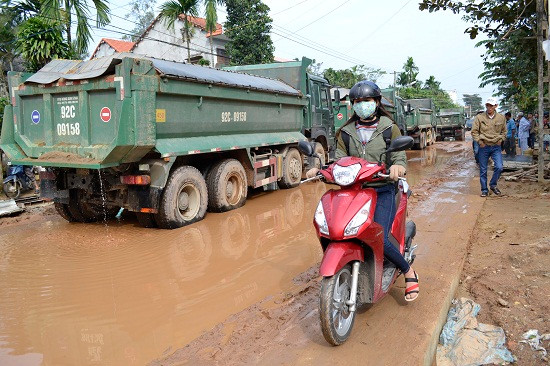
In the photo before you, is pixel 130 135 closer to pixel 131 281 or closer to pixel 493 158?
pixel 131 281

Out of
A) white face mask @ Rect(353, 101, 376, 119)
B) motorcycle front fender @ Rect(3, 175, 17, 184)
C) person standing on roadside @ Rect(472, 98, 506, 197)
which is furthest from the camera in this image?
motorcycle front fender @ Rect(3, 175, 17, 184)

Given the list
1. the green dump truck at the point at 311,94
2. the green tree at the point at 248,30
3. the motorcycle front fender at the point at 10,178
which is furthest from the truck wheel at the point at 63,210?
the green tree at the point at 248,30

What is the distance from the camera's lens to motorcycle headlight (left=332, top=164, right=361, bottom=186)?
119 inches

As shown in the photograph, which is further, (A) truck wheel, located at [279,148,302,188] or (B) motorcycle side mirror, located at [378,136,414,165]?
(A) truck wheel, located at [279,148,302,188]

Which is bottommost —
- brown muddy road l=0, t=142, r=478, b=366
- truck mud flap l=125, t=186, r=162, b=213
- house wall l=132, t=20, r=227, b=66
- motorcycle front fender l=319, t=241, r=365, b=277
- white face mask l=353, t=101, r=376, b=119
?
brown muddy road l=0, t=142, r=478, b=366

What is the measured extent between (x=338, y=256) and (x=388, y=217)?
657 millimetres

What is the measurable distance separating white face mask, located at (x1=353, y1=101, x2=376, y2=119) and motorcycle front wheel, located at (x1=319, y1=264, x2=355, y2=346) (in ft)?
4.01

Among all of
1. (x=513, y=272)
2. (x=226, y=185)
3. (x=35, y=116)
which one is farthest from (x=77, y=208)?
(x=513, y=272)

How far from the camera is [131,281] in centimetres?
459

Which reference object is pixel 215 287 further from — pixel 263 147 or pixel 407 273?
pixel 263 147

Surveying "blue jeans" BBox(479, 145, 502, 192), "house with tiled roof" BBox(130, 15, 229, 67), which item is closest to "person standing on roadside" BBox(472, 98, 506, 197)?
"blue jeans" BBox(479, 145, 502, 192)

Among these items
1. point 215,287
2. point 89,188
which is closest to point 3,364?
point 215,287

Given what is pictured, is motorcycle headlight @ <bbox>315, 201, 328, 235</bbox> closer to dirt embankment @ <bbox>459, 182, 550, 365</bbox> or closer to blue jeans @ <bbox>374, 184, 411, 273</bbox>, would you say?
blue jeans @ <bbox>374, 184, 411, 273</bbox>

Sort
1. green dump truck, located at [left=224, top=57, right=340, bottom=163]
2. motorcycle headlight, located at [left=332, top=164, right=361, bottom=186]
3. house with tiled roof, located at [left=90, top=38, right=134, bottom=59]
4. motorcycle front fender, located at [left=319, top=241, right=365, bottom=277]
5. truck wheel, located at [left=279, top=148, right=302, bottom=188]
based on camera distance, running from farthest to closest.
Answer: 1. house with tiled roof, located at [left=90, top=38, right=134, bottom=59]
2. green dump truck, located at [left=224, top=57, right=340, bottom=163]
3. truck wheel, located at [left=279, top=148, right=302, bottom=188]
4. motorcycle headlight, located at [left=332, top=164, right=361, bottom=186]
5. motorcycle front fender, located at [left=319, top=241, right=365, bottom=277]
